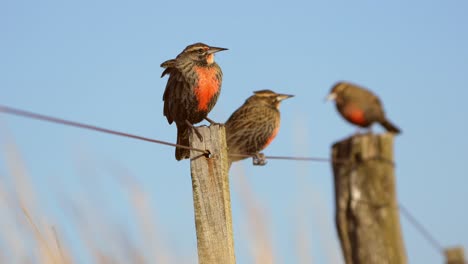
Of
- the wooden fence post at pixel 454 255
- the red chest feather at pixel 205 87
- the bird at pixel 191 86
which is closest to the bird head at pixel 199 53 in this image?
the bird at pixel 191 86

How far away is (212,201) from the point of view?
4.23 m

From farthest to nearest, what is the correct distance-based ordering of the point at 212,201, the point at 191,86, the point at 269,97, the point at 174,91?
the point at 269,97
the point at 174,91
the point at 191,86
the point at 212,201

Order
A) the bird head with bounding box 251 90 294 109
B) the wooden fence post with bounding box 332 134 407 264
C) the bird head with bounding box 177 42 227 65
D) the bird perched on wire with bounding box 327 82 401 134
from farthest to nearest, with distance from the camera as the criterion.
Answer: the bird head with bounding box 251 90 294 109, the bird head with bounding box 177 42 227 65, the bird perched on wire with bounding box 327 82 401 134, the wooden fence post with bounding box 332 134 407 264

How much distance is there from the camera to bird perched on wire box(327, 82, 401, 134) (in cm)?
328

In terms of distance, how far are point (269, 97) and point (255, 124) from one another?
0.37 meters

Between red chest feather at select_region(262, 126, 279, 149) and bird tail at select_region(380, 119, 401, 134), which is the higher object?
red chest feather at select_region(262, 126, 279, 149)

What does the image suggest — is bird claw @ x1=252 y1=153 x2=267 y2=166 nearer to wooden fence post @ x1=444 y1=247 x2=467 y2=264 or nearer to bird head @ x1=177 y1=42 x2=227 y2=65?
bird head @ x1=177 y1=42 x2=227 y2=65

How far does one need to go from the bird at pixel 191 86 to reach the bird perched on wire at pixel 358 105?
8.21ft

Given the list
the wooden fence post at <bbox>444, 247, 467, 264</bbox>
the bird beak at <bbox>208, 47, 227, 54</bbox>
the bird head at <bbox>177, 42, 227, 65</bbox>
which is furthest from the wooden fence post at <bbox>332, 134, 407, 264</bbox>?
the bird beak at <bbox>208, 47, 227, 54</bbox>

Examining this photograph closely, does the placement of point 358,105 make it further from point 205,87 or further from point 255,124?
point 255,124

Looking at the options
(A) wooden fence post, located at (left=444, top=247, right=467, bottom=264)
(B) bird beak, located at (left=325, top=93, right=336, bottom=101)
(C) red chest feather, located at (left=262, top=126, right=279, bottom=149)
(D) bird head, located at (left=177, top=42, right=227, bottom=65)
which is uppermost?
(D) bird head, located at (left=177, top=42, right=227, bottom=65)

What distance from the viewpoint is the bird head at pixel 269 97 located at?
6906 millimetres

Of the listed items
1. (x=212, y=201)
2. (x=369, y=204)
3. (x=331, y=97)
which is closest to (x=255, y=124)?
(x=212, y=201)

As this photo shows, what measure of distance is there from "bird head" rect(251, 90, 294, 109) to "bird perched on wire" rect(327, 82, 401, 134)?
3425 millimetres
